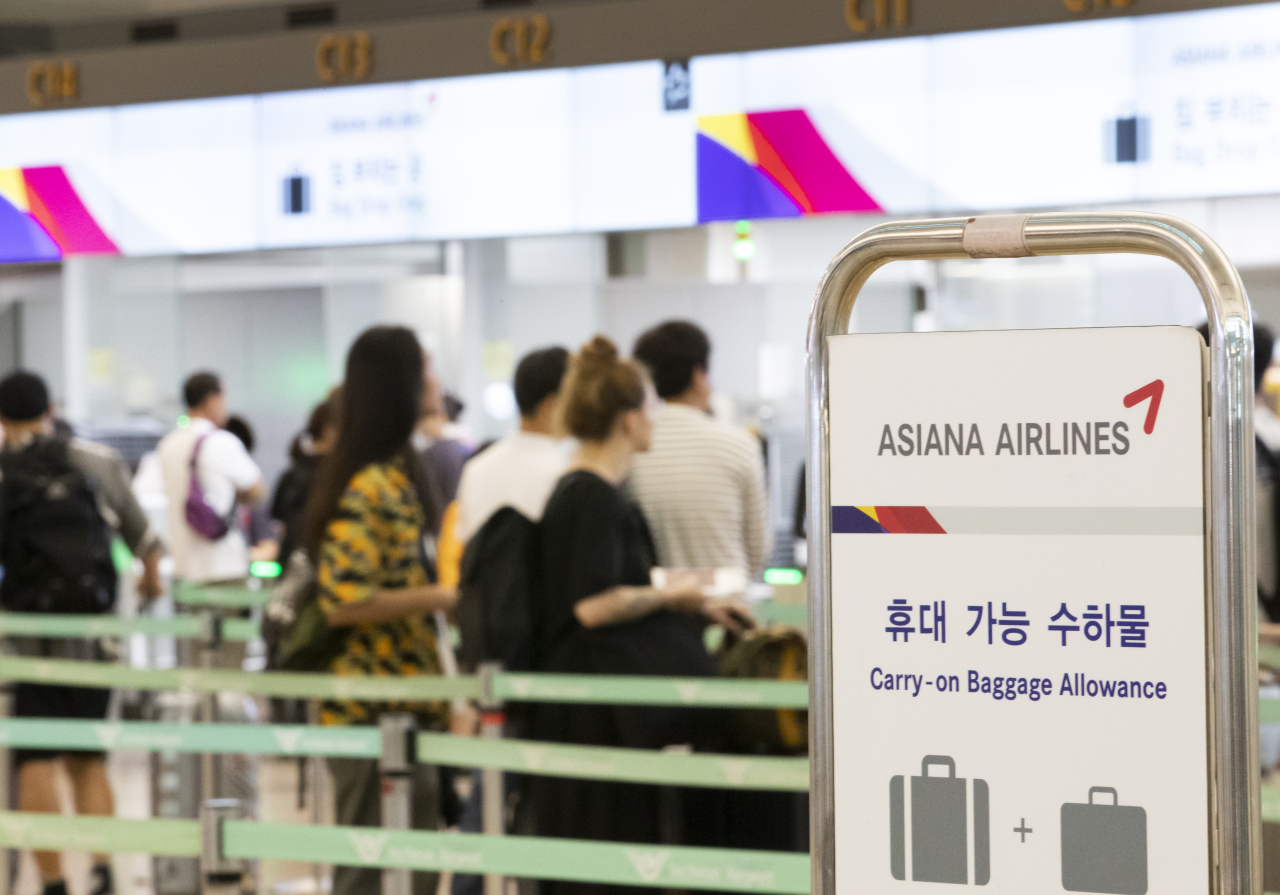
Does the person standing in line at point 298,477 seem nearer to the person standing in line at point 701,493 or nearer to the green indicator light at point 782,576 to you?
the person standing in line at point 701,493

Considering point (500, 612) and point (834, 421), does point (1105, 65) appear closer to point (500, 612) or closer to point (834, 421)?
point (500, 612)

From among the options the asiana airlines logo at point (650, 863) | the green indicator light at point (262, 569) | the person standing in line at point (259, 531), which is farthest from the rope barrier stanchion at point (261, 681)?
the person standing in line at point (259, 531)

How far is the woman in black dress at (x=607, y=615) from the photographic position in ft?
11.6

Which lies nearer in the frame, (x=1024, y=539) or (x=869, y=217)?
(x=1024, y=539)

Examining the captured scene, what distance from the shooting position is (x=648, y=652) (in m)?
3.63

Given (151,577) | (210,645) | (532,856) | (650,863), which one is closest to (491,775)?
(532,856)

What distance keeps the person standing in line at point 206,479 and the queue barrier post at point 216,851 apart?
4.18m

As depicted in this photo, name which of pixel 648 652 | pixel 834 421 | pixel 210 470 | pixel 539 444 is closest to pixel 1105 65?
pixel 539 444

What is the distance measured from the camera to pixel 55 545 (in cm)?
500

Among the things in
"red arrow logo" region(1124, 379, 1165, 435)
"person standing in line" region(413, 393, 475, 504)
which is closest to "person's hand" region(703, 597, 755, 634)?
"person standing in line" region(413, 393, 475, 504)

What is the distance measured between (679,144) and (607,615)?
91.4 inches

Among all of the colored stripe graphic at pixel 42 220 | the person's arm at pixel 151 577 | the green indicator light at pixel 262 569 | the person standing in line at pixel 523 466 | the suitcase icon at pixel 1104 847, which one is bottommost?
the green indicator light at pixel 262 569

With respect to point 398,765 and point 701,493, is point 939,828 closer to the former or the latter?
point 398,765

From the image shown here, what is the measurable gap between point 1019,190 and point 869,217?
0.74 meters
